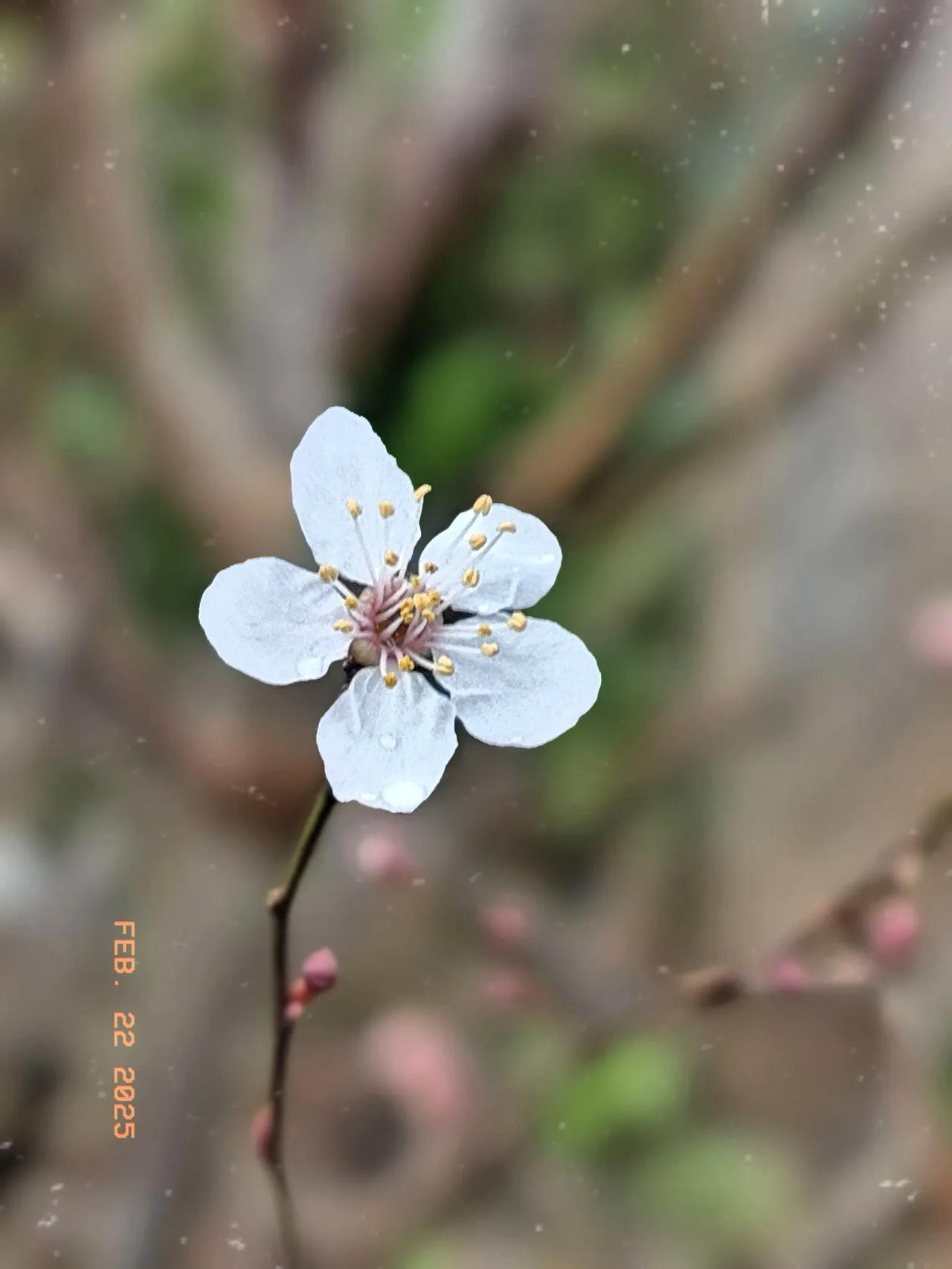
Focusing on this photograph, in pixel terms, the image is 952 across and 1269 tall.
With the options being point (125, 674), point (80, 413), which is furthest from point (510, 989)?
point (80, 413)

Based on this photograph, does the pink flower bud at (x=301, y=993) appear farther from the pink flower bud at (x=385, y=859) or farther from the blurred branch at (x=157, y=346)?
the blurred branch at (x=157, y=346)

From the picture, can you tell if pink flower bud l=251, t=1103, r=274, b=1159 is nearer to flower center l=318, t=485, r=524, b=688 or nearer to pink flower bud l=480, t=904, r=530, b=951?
pink flower bud l=480, t=904, r=530, b=951

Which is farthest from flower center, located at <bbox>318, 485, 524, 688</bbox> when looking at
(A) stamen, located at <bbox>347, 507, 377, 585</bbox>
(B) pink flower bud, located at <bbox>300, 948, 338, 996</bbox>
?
(B) pink flower bud, located at <bbox>300, 948, 338, 996</bbox>

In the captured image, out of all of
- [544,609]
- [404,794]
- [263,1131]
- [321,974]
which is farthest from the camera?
[544,609]

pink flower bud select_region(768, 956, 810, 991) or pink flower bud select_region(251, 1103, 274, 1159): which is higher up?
pink flower bud select_region(768, 956, 810, 991)

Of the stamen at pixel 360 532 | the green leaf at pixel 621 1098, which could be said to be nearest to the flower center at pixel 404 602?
the stamen at pixel 360 532

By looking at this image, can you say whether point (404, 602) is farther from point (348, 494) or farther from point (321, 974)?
point (321, 974)
